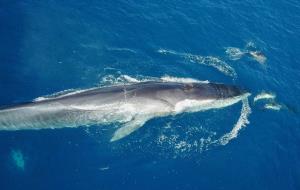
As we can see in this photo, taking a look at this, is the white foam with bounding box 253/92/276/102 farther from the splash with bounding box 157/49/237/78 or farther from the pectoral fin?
the pectoral fin

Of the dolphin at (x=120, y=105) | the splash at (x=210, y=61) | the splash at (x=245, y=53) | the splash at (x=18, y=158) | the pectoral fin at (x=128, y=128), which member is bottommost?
the splash at (x=18, y=158)

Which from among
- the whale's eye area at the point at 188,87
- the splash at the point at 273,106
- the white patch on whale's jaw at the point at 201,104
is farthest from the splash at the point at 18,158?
the splash at the point at 273,106

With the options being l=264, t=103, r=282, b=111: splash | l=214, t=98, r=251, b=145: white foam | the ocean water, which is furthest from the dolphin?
l=264, t=103, r=282, b=111: splash

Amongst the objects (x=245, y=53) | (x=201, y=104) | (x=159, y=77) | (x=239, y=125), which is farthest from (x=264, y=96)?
(x=159, y=77)

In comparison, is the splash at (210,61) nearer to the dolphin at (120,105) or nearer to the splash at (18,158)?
the dolphin at (120,105)

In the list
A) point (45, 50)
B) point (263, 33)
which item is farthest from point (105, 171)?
point (263, 33)

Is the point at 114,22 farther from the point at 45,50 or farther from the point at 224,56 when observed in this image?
the point at 224,56

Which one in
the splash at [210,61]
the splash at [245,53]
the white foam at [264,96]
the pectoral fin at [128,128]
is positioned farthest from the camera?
the splash at [245,53]
